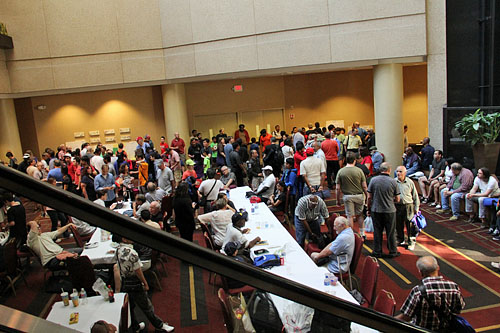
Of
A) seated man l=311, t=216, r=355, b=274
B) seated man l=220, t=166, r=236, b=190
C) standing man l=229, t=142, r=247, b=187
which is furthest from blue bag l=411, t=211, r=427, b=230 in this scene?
standing man l=229, t=142, r=247, b=187

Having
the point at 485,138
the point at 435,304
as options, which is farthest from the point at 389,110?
the point at 435,304

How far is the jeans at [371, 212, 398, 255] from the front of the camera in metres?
6.96

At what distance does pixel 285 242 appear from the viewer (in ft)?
19.5

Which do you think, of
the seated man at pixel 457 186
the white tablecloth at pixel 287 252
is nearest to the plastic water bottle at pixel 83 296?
the white tablecloth at pixel 287 252

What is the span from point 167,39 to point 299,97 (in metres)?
6.90

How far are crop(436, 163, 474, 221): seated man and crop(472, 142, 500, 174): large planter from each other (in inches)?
49.7

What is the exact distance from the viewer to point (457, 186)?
896cm

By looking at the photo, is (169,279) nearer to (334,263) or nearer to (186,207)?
(334,263)

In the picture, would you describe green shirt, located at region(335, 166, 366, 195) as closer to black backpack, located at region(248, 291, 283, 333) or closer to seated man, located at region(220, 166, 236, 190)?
seated man, located at region(220, 166, 236, 190)

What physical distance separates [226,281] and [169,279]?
17 cm

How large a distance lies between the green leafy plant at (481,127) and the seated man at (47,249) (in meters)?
10.4

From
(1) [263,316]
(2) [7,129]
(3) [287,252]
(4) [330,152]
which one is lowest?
(3) [287,252]

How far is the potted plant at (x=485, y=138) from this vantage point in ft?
32.0

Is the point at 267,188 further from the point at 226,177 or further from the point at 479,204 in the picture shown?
the point at 479,204
